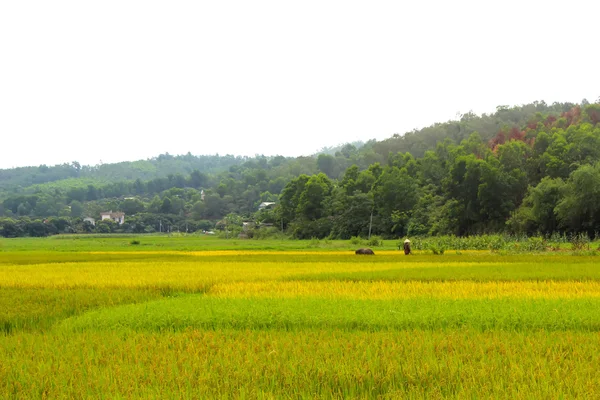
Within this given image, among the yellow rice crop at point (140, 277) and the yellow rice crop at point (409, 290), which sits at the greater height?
the yellow rice crop at point (409, 290)

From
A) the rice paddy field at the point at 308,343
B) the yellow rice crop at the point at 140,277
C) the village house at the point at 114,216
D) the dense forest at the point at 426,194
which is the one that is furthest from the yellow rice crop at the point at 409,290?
the village house at the point at 114,216

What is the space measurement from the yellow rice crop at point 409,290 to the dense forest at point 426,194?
3109 cm

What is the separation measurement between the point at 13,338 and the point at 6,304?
134 inches

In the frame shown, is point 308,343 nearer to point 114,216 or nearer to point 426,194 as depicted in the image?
point 426,194

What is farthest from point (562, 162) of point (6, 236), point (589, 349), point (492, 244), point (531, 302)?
point (6, 236)

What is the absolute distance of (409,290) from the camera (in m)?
12.9

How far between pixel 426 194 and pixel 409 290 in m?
52.7

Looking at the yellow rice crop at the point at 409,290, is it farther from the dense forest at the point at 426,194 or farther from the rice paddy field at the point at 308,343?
the dense forest at the point at 426,194

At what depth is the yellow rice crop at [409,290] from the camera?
11727 mm

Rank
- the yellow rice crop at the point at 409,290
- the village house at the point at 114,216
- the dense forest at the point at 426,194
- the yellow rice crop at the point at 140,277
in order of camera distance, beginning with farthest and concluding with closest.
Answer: the village house at the point at 114,216 < the dense forest at the point at 426,194 < the yellow rice crop at the point at 140,277 < the yellow rice crop at the point at 409,290

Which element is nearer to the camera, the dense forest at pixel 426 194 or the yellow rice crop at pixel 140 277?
the yellow rice crop at pixel 140 277

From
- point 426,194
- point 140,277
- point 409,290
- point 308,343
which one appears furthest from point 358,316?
point 426,194

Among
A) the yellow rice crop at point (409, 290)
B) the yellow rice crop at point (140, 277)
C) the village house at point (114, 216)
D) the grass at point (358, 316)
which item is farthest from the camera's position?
the village house at point (114, 216)

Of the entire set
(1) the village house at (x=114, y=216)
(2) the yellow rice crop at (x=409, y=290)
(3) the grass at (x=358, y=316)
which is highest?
(3) the grass at (x=358, y=316)
